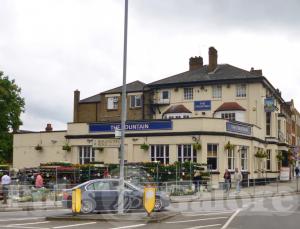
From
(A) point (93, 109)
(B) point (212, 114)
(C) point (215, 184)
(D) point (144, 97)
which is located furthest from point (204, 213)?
(A) point (93, 109)

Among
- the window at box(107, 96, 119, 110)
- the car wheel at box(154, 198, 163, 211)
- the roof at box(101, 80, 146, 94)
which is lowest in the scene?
the car wheel at box(154, 198, 163, 211)

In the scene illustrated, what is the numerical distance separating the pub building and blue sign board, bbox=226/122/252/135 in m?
0.08

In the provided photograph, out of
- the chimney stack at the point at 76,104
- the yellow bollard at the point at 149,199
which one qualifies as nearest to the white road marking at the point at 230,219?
the yellow bollard at the point at 149,199

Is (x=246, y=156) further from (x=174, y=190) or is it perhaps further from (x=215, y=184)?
(x=174, y=190)

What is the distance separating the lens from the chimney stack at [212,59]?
52719mm

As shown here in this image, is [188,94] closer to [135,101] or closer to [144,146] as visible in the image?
[135,101]

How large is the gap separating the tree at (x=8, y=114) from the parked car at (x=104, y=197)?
1573 inches

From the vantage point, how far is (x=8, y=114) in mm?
61188

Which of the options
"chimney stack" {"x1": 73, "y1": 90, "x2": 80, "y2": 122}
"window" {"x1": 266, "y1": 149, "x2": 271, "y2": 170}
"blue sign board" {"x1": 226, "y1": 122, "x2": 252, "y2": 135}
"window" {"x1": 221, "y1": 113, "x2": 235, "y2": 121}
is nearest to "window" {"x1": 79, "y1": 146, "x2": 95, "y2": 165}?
"blue sign board" {"x1": 226, "y1": 122, "x2": 252, "y2": 135}

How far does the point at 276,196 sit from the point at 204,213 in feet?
42.2

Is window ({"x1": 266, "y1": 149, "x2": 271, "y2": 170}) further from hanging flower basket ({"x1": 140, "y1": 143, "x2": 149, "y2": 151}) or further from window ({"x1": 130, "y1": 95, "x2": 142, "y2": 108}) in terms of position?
hanging flower basket ({"x1": 140, "y1": 143, "x2": 149, "y2": 151})

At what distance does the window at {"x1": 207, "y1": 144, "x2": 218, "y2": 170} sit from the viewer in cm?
4009

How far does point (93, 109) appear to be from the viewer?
→ 5888 cm

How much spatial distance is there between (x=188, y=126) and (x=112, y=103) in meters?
18.0
